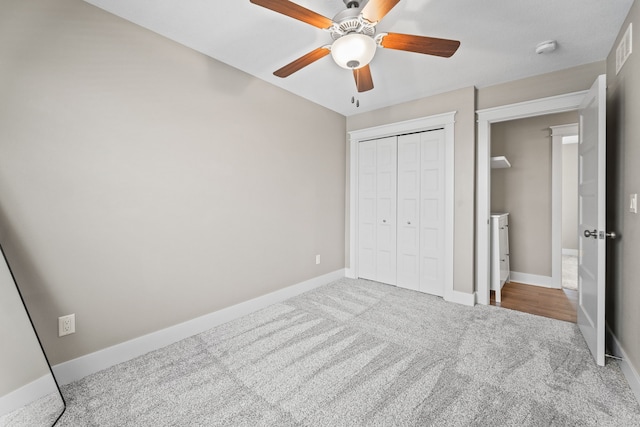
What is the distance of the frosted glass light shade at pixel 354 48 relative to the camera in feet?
5.18

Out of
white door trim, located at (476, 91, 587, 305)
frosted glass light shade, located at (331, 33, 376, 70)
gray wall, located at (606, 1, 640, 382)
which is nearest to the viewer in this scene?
frosted glass light shade, located at (331, 33, 376, 70)

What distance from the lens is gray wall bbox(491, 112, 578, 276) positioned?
12.4 ft

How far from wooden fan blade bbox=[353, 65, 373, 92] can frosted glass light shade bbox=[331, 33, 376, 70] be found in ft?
0.91

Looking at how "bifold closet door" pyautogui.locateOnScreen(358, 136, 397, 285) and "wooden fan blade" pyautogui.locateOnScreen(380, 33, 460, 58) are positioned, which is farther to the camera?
"bifold closet door" pyautogui.locateOnScreen(358, 136, 397, 285)

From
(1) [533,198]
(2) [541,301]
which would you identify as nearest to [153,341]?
(2) [541,301]

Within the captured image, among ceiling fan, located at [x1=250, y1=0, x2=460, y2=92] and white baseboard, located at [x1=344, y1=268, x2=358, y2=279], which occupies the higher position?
ceiling fan, located at [x1=250, y1=0, x2=460, y2=92]

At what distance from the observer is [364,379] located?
1.79 m

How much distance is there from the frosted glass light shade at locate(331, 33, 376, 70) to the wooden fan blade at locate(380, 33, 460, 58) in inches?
5.5

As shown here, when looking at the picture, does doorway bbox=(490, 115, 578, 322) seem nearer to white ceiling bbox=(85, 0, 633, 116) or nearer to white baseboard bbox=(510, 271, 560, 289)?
white baseboard bbox=(510, 271, 560, 289)

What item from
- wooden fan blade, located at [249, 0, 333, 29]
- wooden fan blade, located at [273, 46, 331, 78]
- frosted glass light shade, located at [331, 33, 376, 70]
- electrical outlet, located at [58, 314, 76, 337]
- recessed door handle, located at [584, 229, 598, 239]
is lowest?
electrical outlet, located at [58, 314, 76, 337]

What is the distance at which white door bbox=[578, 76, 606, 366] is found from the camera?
1864mm

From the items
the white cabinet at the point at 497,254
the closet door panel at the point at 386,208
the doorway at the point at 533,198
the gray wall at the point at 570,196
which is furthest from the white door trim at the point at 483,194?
the gray wall at the point at 570,196

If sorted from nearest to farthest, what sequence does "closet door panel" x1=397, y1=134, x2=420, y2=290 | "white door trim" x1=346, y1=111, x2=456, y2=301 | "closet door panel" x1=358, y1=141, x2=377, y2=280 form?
"white door trim" x1=346, y1=111, x2=456, y2=301 → "closet door panel" x1=397, y1=134, x2=420, y2=290 → "closet door panel" x1=358, y1=141, x2=377, y2=280

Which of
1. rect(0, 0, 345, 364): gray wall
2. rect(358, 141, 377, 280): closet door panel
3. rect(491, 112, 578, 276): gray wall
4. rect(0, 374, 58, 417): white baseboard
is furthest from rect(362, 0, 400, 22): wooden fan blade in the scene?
rect(491, 112, 578, 276): gray wall
